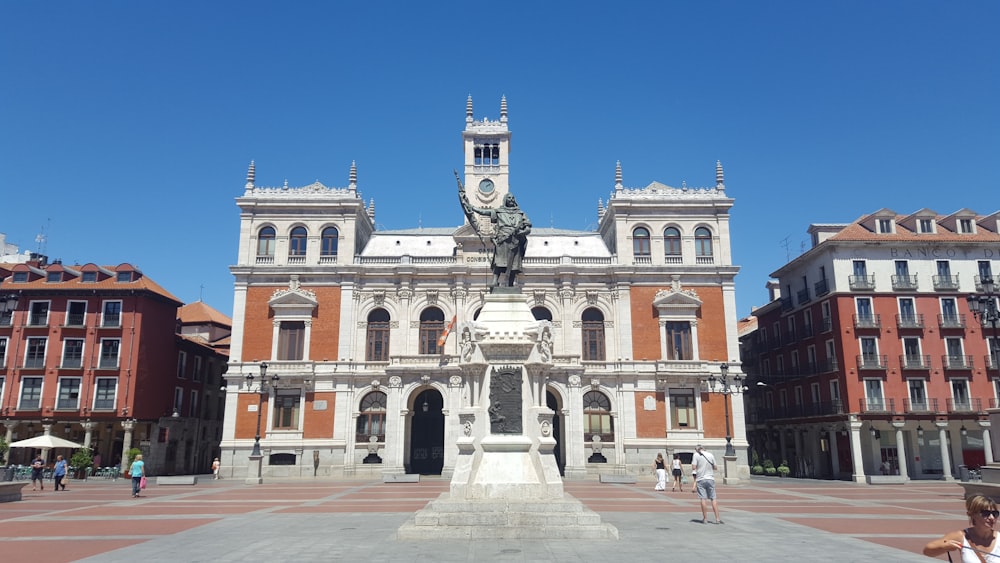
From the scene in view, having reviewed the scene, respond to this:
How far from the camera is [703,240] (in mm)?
46375

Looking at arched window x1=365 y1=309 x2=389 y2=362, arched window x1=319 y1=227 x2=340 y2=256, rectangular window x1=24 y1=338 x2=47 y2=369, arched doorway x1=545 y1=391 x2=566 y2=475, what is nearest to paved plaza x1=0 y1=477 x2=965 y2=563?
arched doorway x1=545 y1=391 x2=566 y2=475

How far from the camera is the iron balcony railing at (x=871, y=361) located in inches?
1704

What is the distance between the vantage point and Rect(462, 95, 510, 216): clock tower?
49.8 m

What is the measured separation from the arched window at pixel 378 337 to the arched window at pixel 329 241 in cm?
505

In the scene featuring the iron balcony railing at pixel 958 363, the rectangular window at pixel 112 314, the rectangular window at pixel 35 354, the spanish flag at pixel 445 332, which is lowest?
the iron balcony railing at pixel 958 363

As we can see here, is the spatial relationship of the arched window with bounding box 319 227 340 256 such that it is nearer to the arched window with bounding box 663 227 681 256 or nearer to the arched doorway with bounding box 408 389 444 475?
the arched doorway with bounding box 408 389 444 475

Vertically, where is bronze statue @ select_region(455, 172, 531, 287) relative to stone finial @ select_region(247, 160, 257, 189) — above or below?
below

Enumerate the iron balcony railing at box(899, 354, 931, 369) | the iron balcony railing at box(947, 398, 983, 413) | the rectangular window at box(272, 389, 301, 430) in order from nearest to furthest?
the iron balcony railing at box(947, 398, 983, 413) → the iron balcony railing at box(899, 354, 931, 369) → the rectangular window at box(272, 389, 301, 430)

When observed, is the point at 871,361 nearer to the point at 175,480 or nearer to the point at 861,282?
the point at 861,282

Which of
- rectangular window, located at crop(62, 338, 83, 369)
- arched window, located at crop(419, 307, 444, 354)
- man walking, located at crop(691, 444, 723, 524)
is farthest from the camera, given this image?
arched window, located at crop(419, 307, 444, 354)

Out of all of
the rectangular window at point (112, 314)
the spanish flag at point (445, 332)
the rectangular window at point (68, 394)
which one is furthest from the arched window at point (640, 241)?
the rectangular window at point (68, 394)

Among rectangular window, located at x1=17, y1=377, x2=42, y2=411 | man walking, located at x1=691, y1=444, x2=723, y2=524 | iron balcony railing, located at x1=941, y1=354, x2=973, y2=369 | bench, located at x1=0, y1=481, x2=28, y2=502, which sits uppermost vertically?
iron balcony railing, located at x1=941, y1=354, x2=973, y2=369

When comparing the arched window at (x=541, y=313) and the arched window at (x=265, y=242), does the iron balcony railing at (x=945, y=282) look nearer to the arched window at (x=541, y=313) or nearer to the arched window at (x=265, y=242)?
the arched window at (x=541, y=313)

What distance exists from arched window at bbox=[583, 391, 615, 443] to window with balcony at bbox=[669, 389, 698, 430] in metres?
3.86
